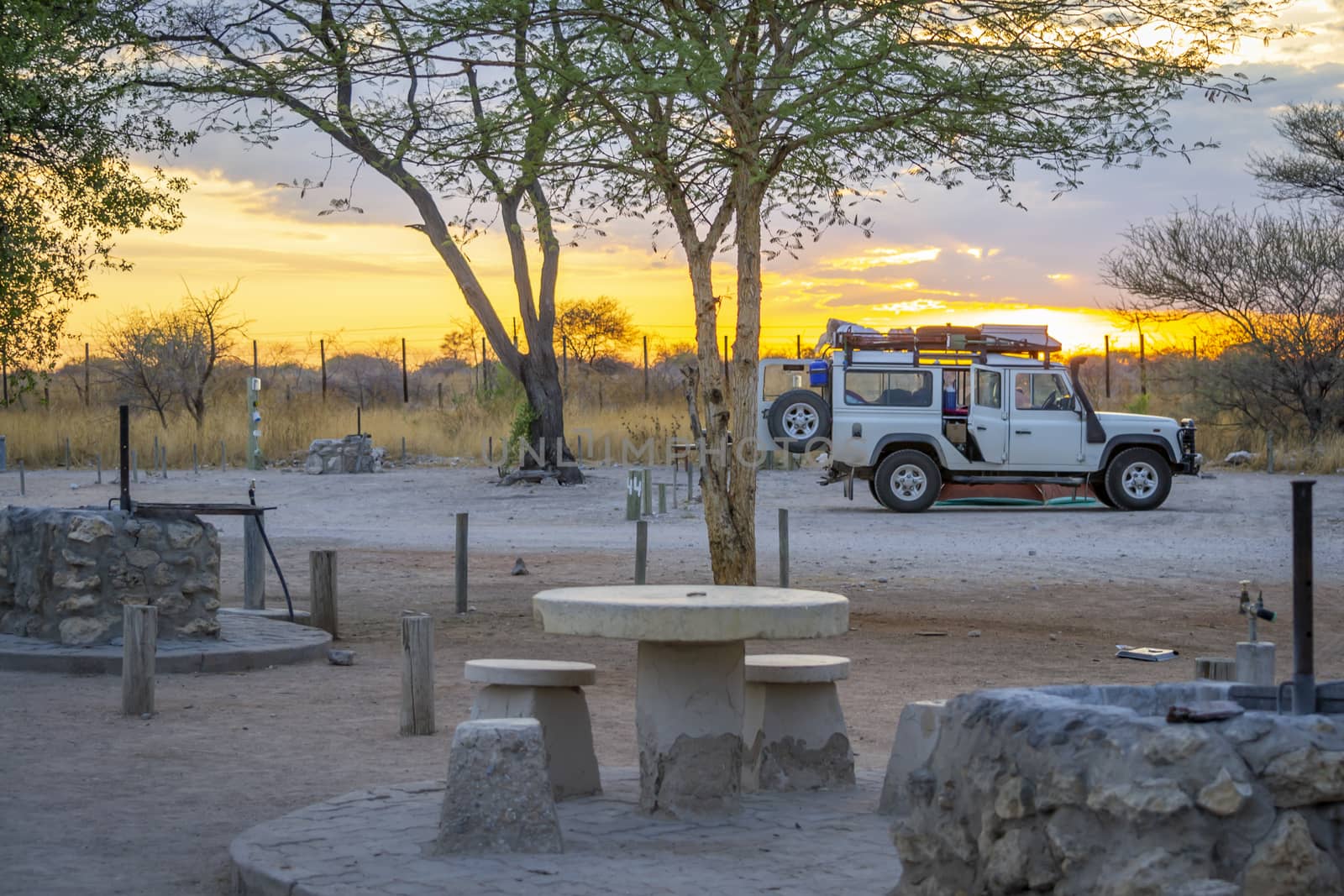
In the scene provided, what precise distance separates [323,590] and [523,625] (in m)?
1.74

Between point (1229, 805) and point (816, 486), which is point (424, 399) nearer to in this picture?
point (816, 486)

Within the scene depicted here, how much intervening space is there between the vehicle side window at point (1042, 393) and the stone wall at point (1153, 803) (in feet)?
65.4

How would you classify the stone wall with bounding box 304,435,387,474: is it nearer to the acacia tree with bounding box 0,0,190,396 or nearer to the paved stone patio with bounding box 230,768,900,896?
the acacia tree with bounding box 0,0,190,396

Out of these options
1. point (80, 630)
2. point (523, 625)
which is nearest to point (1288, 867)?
point (80, 630)

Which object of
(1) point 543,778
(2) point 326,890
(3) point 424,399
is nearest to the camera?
(2) point 326,890

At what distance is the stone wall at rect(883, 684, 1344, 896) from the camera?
3.35 metres

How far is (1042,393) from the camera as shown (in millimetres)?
23406

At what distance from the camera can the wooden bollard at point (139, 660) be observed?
864 cm

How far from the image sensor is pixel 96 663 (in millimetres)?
10383

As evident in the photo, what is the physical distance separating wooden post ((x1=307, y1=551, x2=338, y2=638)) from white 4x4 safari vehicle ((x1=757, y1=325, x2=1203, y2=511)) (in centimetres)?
1202

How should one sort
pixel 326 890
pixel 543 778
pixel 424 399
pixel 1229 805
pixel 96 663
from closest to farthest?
pixel 1229 805
pixel 326 890
pixel 543 778
pixel 96 663
pixel 424 399

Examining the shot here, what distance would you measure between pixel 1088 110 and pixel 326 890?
10.2m

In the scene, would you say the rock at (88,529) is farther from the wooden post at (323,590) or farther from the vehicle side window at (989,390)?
the vehicle side window at (989,390)

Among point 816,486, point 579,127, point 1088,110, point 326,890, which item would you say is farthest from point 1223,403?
point 326,890
